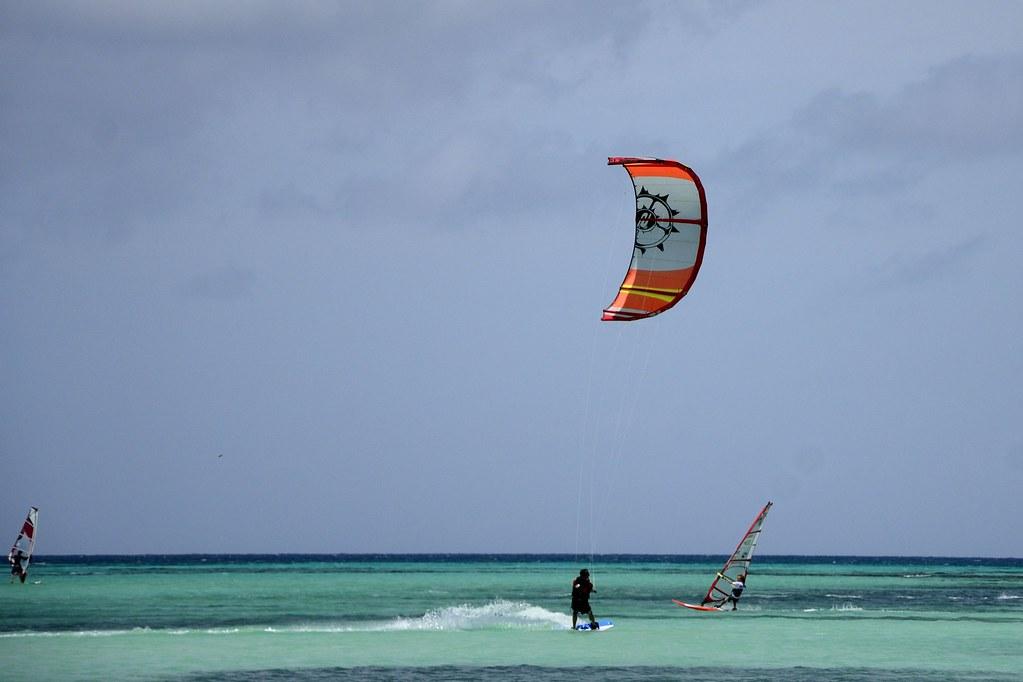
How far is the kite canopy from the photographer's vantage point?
2231cm

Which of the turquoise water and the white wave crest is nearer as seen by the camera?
the turquoise water

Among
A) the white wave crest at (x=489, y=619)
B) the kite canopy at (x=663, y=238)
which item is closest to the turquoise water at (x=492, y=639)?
the white wave crest at (x=489, y=619)

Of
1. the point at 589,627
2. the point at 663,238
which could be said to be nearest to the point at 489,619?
the point at 589,627

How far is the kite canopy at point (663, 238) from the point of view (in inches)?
878

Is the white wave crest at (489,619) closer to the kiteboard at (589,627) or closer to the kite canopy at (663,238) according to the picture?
the kiteboard at (589,627)

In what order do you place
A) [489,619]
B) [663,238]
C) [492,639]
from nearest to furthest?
1. [663,238]
2. [492,639]
3. [489,619]

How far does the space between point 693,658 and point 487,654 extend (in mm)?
3726

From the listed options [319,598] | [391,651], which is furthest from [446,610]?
[391,651]

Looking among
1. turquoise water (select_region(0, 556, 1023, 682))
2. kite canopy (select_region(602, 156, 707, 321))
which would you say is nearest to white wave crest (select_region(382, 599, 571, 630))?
turquoise water (select_region(0, 556, 1023, 682))

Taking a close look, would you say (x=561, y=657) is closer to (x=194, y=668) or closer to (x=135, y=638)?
(x=194, y=668)

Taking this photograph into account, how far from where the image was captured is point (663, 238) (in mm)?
22594

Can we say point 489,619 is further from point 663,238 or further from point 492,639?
point 663,238

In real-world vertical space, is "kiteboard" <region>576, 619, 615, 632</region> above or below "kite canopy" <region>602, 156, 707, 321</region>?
below

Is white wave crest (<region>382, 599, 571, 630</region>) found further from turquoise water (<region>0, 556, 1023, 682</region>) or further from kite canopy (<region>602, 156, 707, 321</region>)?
kite canopy (<region>602, 156, 707, 321</region>)
